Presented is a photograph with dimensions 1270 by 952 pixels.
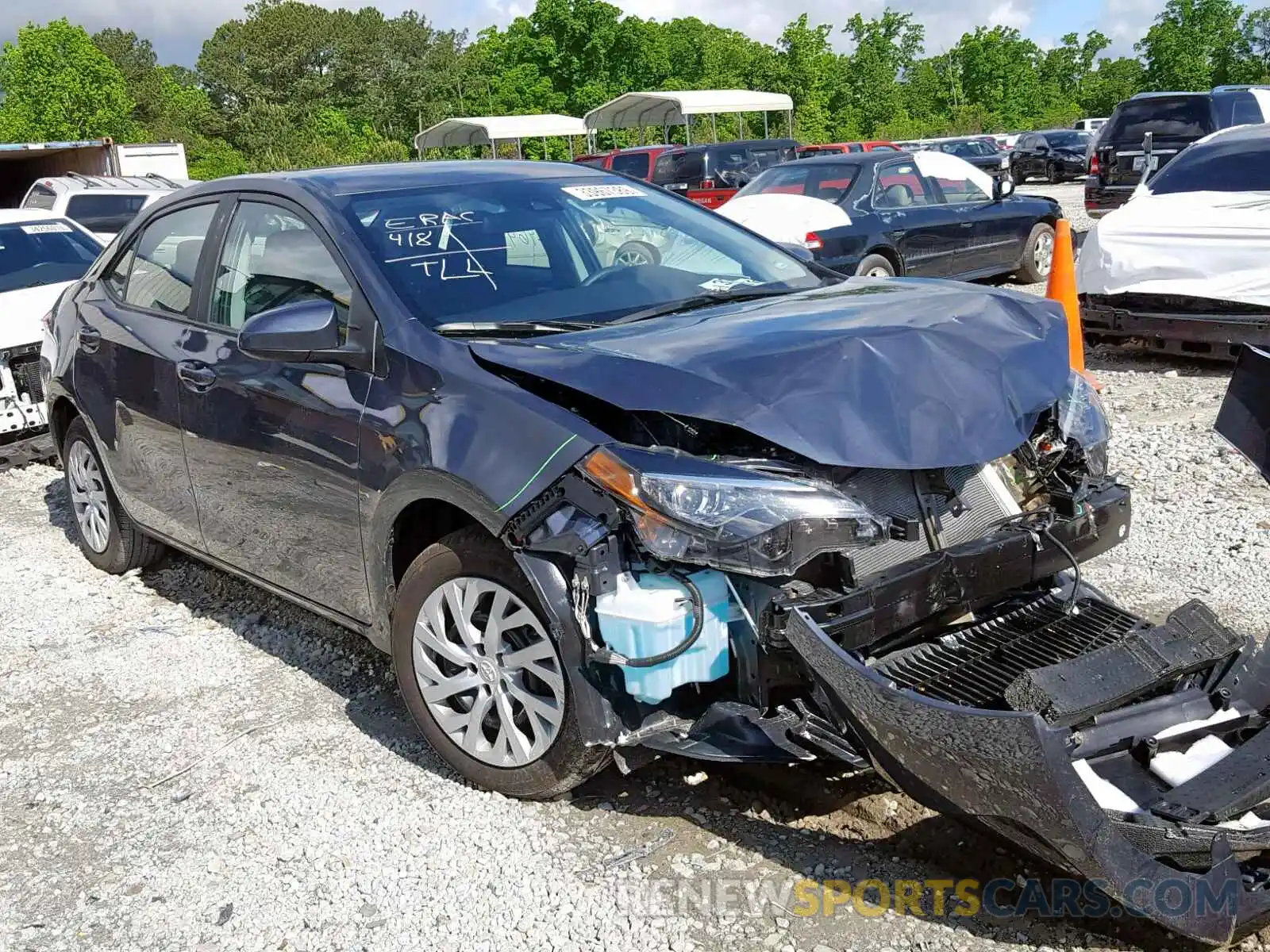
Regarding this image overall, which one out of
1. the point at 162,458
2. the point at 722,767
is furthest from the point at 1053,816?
the point at 162,458

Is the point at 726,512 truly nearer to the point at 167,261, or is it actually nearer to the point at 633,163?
the point at 167,261

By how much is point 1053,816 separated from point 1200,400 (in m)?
5.98

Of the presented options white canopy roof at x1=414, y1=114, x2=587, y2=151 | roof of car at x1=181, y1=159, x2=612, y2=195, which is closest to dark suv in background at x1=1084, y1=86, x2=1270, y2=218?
roof of car at x1=181, y1=159, x2=612, y2=195

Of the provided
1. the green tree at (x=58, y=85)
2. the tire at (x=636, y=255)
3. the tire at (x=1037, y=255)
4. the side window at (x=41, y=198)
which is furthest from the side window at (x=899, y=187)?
the green tree at (x=58, y=85)

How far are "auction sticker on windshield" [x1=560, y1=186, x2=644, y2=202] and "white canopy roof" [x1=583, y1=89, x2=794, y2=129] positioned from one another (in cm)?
2953

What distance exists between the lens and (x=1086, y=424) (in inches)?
141

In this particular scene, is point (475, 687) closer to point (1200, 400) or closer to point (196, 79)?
point (1200, 400)

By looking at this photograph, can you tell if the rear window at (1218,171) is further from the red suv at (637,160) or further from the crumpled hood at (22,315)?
the red suv at (637,160)

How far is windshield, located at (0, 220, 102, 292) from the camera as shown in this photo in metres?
8.79

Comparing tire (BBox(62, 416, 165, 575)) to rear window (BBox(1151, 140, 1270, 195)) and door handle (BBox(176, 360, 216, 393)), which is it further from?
rear window (BBox(1151, 140, 1270, 195))

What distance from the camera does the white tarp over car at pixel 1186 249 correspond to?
308 inches

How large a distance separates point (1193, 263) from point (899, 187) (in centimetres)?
375

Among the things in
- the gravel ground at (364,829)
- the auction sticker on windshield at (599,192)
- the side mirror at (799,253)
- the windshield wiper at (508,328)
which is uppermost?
the auction sticker on windshield at (599,192)

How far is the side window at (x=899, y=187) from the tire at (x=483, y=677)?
8562mm
